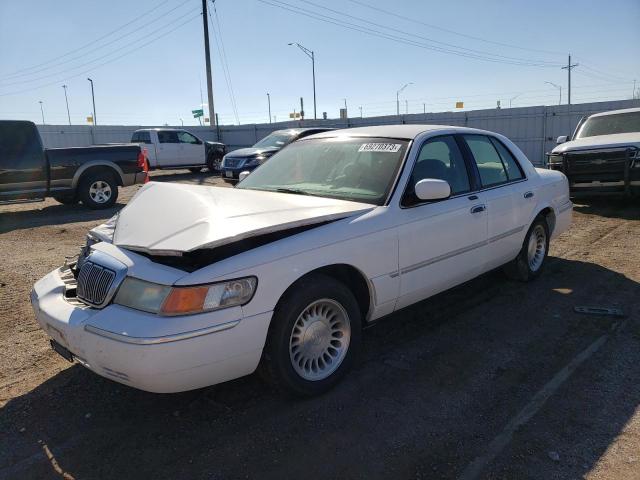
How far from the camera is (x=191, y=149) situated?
2122cm

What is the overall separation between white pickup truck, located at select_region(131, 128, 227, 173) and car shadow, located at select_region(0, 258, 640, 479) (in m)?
17.8

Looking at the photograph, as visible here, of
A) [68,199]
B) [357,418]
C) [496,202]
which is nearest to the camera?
[357,418]

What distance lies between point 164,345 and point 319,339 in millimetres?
1068

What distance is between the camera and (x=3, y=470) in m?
2.65

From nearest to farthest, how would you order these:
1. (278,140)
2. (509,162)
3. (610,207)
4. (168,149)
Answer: (509,162) < (610,207) < (278,140) < (168,149)

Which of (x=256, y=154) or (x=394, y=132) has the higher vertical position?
(x=394, y=132)

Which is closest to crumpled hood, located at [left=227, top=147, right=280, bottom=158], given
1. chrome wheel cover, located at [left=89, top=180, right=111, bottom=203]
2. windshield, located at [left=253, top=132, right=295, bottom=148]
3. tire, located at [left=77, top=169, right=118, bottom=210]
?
windshield, located at [left=253, top=132, right=295, bottom=148]

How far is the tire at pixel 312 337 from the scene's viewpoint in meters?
2.98

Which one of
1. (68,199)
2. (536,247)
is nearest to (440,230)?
(536,247)

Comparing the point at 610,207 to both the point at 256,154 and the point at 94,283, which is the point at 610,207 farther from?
the point at 94,283

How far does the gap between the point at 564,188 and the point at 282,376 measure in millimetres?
4498

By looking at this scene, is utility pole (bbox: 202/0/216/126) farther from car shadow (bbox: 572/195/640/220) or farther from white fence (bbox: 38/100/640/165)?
car shadow (bbox: 572/195/640/220)

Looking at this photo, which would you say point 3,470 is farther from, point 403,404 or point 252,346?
point 403,404

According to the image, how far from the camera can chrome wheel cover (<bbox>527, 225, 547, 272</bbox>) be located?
5.44m
